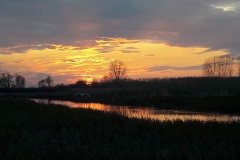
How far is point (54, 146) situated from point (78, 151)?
1.09 m

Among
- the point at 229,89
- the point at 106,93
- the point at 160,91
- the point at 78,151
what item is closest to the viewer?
the point at 78,151

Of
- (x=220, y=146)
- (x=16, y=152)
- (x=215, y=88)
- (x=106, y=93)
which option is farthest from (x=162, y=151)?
(x=106, y=93)

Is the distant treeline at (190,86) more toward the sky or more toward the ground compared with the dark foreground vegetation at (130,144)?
more toward the sky

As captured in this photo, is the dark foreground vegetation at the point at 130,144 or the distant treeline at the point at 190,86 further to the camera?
the distant treeline at the point at 190,86

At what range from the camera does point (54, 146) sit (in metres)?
9.13

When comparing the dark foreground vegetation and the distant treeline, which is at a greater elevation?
the distant treeline

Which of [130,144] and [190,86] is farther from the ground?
[190,86]

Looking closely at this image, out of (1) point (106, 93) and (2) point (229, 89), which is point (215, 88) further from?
(1) point (106, 93)

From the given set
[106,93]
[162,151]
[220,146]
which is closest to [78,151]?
[162,151]

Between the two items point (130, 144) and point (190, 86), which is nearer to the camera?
point (130, 144)

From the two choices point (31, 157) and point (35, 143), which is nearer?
point (31, 157)

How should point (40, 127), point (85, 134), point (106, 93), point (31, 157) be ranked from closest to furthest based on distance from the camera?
point (31, 157), point (85, 134), point (40, 127), point (106, 93)

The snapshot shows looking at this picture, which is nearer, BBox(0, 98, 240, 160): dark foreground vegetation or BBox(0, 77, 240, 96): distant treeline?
BBox(0, 98, 240, 160): dark foreground vegetation

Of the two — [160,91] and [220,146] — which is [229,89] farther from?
[220,146]
